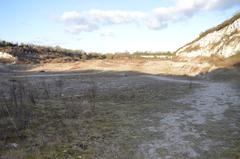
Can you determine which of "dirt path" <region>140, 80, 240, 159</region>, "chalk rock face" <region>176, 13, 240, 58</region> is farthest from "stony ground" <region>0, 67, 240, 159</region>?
"chalk rock face" <region>176, 13, 240, 58</region>

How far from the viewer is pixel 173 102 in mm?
24141

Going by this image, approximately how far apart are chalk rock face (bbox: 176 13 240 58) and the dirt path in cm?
3149

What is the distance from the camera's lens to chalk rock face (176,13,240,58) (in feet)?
180

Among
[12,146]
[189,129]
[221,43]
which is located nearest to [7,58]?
[221,43]

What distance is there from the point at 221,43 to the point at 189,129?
4794 centimetres

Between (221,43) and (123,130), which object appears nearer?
(123,130)

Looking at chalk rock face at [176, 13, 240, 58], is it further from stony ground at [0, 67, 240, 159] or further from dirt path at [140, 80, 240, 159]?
stony ground at [0, 67, 240, 159]

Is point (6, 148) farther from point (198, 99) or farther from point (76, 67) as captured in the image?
point (76, 67)

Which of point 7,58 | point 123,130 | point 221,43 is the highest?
point 221,43

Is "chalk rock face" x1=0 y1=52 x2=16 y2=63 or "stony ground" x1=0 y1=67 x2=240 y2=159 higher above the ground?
"chalk rock face" x1=0 y1=52 x2=16 y2=63

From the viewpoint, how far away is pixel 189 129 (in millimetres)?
15969

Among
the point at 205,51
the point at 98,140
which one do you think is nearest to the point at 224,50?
the point at 205,51

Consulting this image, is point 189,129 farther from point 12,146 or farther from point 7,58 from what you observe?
point 7,58

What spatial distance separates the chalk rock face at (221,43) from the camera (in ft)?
180
